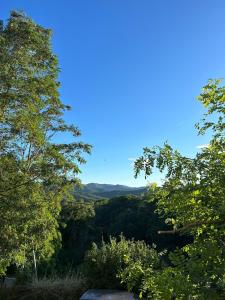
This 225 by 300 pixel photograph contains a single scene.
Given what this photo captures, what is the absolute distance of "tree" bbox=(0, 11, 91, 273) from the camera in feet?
38.2

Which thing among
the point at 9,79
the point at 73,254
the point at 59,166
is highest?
the point at 9,79

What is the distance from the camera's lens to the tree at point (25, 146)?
11.6 meters

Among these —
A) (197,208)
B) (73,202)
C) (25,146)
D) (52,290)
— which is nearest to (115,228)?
(73,202)

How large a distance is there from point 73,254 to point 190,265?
1892 inches

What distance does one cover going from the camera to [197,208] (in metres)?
2.76

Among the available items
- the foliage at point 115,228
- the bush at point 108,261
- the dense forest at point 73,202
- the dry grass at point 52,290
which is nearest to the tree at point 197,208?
the dense forest at point 73,202

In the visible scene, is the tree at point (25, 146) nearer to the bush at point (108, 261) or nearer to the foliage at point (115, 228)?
the bush at point (108, 261)

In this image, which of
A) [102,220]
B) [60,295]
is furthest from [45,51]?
[102,220]

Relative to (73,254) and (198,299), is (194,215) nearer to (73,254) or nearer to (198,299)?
(198,299)

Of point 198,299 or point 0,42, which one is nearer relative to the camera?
point 198,299

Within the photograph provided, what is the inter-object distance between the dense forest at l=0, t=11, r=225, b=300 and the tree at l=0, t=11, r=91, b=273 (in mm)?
32

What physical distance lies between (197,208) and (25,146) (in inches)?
489

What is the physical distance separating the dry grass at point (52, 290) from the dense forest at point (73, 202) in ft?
0.09

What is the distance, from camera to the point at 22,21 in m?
14.2
